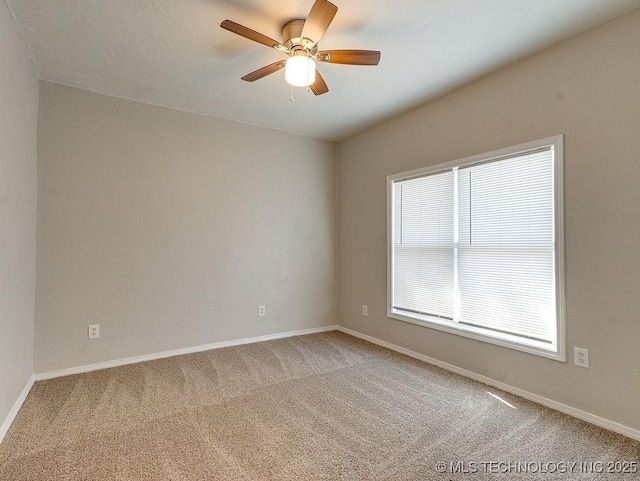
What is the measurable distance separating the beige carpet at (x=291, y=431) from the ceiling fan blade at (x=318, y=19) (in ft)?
7.85

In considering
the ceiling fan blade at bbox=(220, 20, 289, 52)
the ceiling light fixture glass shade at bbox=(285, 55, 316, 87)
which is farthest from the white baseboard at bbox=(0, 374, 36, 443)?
the ceiling light fixture glass shade at bbox=(285, 55, 316, 87)

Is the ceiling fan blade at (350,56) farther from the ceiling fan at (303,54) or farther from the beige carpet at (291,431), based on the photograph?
the beige carpet at (291,431)

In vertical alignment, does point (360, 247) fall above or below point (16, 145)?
below

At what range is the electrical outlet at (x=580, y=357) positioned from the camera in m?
2.16

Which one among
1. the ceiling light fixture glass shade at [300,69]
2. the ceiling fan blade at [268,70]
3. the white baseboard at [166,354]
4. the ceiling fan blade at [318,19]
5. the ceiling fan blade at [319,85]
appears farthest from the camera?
the white baseboard at [166,354]

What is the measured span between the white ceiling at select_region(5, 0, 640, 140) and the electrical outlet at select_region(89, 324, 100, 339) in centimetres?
218

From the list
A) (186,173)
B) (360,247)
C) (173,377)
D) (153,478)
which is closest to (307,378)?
(173,377)

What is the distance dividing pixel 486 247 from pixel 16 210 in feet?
11.7

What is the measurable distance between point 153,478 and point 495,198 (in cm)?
297

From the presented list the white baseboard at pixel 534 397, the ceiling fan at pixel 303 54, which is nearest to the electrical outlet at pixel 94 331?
the ceiling fan at pixel 303 54

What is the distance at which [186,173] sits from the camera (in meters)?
3.48

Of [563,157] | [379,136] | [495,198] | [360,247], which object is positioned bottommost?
[360,247]

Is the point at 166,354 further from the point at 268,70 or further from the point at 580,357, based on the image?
the point at 580,357

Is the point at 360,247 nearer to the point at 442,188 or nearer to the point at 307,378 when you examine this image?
the point at 442,188
